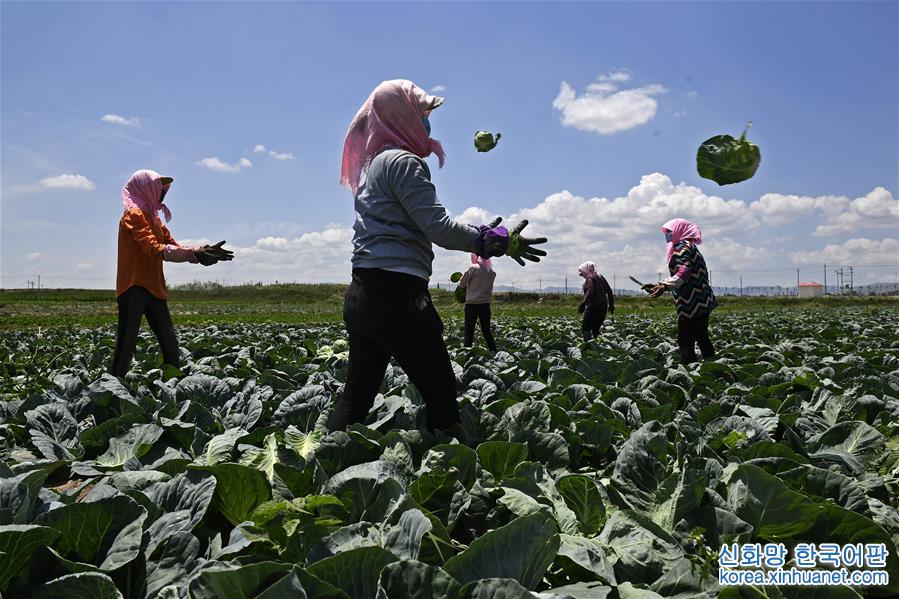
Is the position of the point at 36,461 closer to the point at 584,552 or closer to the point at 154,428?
the point at 154,428

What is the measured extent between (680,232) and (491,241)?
4366 mm

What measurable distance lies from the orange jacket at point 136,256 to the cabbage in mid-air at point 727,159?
4409mm

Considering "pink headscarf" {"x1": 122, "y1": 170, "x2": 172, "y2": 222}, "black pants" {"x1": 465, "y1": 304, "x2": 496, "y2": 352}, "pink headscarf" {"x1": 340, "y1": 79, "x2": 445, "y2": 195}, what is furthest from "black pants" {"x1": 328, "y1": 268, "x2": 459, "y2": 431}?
"black pants" {"x1": 465, "y1": 304, "x2": 496, "y2": 352}

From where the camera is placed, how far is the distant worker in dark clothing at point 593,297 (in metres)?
9.84

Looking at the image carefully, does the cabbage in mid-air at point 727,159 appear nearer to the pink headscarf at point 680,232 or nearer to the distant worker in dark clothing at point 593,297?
the pink headscarf at point 680,232

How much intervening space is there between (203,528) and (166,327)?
144 inches

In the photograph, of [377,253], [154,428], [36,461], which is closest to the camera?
[377,253]

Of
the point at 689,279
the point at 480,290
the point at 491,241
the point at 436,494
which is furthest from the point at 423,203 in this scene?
the point at 480,290

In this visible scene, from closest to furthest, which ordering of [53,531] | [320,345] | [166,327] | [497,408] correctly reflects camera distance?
[53,531] → [497,408] → [166,327] → [320,345]

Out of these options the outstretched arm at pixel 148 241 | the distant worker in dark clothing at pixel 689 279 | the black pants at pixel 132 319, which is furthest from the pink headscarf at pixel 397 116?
the distant worker in dark clothing at pixel 689 279

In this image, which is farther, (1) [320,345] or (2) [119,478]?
(1) [320,345]

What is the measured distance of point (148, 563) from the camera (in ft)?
6.31

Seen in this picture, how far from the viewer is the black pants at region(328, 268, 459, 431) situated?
2816 mm

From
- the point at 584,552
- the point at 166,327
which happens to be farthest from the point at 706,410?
the point at 166,327
